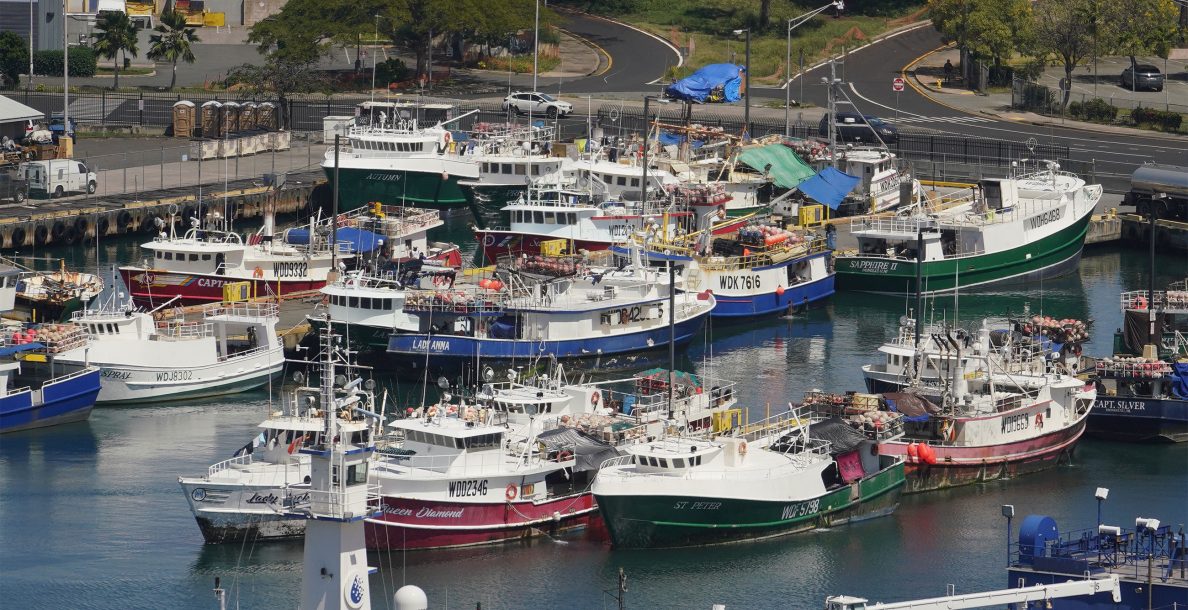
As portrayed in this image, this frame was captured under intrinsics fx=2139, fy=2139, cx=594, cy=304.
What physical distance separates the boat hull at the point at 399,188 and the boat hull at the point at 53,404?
120ft

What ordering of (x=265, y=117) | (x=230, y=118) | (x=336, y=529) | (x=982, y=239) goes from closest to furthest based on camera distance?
(x=336, y=529), (x=982, y=239), (x=230, y=118), (x=265, y=117)

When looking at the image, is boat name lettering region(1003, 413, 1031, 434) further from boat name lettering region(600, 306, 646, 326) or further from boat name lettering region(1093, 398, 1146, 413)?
boat name lettering region(600, 306, 646, 326)

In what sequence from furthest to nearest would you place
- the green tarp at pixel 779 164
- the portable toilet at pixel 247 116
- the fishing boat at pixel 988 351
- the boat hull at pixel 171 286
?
the portable toilet at pixel 247 116 → the green tarp at pixel 779 164 → the boat hull at pixel 171 286 → the fishing boat at pixel 988 351

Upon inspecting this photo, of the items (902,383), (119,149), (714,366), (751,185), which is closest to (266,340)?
(714,366)

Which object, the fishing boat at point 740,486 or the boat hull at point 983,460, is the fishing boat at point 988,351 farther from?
the fishing boat at point 740,486

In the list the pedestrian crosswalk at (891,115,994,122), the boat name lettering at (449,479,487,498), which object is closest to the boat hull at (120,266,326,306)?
the boat name lettering at (449,479,487,498)

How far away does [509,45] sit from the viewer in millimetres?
145000

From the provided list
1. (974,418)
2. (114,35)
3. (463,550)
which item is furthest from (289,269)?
(114,35)

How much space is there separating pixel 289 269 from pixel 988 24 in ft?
196

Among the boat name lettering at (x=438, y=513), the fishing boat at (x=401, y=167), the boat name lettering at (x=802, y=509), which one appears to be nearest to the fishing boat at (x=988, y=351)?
the boat name lettering at (x=802, y=509)

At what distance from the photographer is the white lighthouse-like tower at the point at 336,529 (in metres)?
39.0

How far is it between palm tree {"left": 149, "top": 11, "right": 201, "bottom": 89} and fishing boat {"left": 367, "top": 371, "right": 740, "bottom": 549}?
79.1 m

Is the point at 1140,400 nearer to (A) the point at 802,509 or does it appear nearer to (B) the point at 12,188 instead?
(A) the point at 802,509

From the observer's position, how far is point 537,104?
12488 cm
